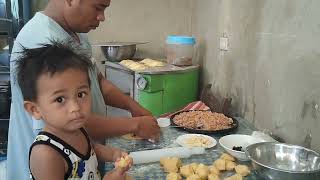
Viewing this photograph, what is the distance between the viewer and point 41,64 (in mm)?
942

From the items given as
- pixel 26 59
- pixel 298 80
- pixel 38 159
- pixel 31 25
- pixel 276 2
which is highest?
pixel 276 2

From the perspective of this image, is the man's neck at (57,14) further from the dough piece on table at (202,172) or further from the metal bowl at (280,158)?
the metal bowl at (280,158)

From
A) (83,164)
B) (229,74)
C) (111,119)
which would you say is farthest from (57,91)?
(229,74)

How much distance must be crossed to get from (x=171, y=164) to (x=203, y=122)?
0.57 m

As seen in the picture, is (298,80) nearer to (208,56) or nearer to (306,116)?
(306,116)

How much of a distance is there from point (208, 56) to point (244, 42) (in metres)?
0.83

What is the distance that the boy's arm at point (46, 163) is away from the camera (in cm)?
92

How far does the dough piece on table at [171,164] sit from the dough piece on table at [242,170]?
0.23m

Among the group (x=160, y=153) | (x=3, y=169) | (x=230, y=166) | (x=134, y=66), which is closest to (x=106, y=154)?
(x=160, y=153)

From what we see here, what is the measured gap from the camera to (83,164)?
1031mm

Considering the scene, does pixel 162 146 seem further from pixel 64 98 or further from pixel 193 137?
pixel 64 98

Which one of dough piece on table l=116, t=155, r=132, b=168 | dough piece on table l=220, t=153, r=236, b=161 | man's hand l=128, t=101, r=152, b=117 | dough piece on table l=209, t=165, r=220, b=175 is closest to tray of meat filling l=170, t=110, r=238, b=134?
man's hand l=128, t=101, r=152, b=117

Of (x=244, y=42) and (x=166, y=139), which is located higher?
(x=244, y=42)

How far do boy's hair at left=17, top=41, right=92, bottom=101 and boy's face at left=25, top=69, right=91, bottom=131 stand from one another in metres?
0.02
